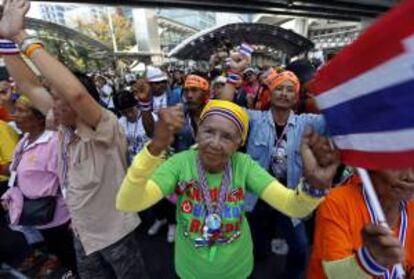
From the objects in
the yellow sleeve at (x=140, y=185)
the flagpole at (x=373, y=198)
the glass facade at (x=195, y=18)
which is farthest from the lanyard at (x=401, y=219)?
the glass facade at (x=195, y=18)

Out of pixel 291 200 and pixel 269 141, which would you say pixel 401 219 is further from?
pixel 269 141

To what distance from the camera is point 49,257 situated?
168 inches

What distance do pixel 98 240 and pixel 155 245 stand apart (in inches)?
84.0

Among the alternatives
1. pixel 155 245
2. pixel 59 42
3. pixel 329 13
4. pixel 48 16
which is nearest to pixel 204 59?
pixel 329 13

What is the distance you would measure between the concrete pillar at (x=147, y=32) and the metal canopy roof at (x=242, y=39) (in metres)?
19.5

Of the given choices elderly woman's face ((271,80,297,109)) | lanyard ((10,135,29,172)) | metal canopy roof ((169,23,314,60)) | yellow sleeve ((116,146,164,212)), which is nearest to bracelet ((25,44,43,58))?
yellow sleeve ((116,146,164,212))

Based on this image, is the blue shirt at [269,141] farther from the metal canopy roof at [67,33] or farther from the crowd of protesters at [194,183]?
the metal canopy roof at [67,33]

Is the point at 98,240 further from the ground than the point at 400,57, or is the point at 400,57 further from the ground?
the point at 400,57

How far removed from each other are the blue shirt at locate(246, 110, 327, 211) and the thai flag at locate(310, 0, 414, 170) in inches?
65.7

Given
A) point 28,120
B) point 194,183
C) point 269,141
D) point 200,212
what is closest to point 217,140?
point 194,183

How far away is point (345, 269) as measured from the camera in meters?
1.44

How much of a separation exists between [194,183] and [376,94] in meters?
1.04

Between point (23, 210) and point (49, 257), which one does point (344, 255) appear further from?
point (49, 257)

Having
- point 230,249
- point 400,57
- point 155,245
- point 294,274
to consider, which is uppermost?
point 400,57
